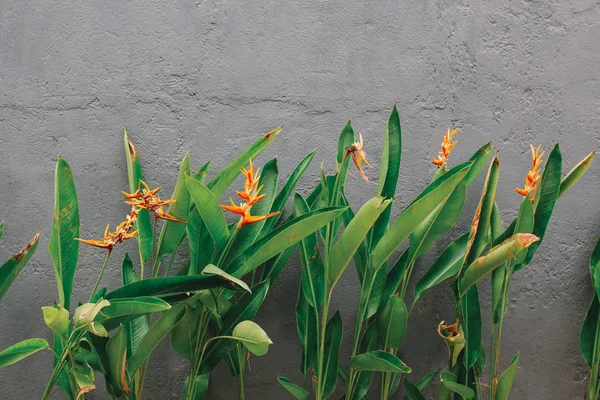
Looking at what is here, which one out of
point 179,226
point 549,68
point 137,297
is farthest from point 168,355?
point 549,68

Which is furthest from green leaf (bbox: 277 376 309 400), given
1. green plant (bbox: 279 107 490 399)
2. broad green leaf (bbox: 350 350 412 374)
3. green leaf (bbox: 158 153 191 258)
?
green leaf (bbox: 158 153 191 258)

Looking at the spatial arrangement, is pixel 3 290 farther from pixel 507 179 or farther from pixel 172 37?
pixel 507 179

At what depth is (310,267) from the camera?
123 cm

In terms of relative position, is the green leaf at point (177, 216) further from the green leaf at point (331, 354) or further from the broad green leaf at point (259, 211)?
the green leaf at point (331, 354)

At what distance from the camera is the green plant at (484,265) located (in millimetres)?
1165

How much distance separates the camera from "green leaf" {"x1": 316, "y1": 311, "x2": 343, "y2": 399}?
1245mm

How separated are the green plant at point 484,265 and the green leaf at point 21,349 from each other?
68cm

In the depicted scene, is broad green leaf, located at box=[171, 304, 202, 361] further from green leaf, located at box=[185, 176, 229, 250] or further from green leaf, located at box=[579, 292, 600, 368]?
green leaf, located at box=[579, 292, 600, 368]

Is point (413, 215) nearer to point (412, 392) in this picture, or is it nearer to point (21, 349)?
point (412, 392)

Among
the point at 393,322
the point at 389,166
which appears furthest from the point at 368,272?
the point at 389,166

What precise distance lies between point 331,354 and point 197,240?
0.35m

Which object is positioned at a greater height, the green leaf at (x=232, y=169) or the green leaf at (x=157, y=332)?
the green leaf at (x=232, y=169)

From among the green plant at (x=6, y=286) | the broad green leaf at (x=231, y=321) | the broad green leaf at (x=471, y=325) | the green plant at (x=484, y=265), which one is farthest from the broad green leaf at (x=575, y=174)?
the green plant at (x=6, y=286)

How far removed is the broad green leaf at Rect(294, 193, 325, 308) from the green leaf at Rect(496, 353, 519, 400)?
365 mm
